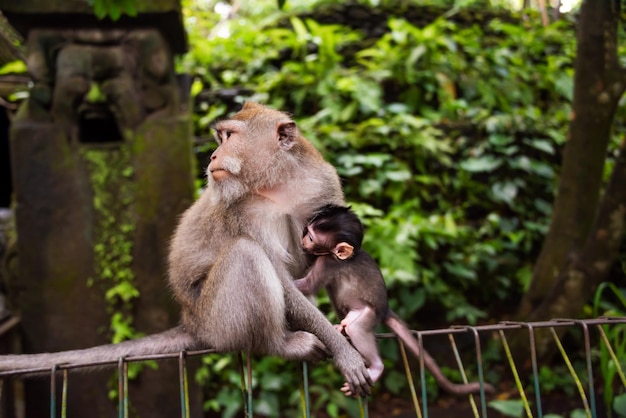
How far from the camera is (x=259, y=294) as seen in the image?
2.30m

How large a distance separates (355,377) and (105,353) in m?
1.06

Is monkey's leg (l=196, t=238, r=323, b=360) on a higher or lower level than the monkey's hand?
higher

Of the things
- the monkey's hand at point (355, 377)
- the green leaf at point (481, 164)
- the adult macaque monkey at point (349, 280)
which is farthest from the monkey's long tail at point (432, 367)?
the green leaf at point (481, 164)

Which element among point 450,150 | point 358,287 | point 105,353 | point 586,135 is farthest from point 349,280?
point 450,150

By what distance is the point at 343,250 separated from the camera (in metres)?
2.53

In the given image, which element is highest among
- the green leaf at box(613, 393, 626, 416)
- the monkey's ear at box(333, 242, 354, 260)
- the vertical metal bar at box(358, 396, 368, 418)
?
the monkey's ear at box(333, 242, 354, 260)

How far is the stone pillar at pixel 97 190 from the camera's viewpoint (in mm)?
4117

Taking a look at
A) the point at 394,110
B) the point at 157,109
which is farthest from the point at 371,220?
the point at 157,109

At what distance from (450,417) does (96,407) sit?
2.85 m

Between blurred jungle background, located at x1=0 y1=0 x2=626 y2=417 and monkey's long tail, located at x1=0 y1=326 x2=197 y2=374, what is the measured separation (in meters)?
1.56

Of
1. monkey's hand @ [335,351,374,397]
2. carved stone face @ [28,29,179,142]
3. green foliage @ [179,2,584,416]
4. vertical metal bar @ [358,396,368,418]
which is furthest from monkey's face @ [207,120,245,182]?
green foliage @ [179,2,584,416]

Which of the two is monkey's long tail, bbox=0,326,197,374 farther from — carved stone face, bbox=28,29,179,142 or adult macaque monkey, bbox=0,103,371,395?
carved stone face, bbox=28,29,179,142

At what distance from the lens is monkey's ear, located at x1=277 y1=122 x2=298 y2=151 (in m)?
2.67

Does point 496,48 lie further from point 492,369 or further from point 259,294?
point 259,294
